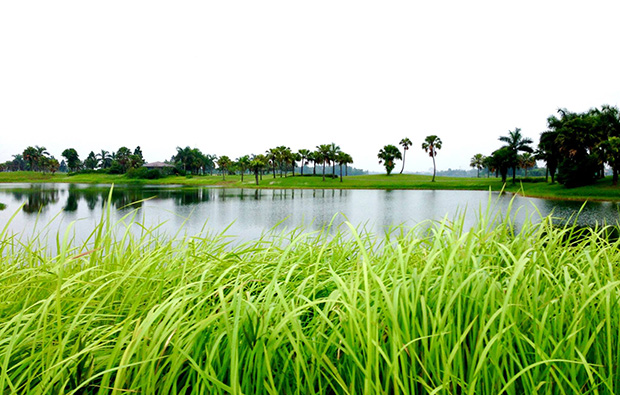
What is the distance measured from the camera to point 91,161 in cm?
11438

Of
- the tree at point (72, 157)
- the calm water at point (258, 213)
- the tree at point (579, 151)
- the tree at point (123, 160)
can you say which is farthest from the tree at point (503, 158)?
the tree at point (72, 157)

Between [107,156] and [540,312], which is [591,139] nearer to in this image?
[540,312]

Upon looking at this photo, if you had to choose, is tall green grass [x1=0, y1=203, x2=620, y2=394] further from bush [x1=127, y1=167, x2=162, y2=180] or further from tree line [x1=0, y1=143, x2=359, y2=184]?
bush [x1=127, y1=167, x2=162, y2=180]

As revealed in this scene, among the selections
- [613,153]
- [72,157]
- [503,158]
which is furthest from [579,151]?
[72,157]

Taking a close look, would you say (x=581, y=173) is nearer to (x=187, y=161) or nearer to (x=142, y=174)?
(x=142, y=174)

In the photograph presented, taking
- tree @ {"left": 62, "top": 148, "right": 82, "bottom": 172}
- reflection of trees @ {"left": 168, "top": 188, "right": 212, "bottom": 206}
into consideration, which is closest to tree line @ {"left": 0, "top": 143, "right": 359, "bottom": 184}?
tree @ {"left": 62, "top": 148, "right": 82, "bottom": 172}

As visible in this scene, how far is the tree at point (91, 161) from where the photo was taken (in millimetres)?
114375

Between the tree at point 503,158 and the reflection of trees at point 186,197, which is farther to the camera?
the tree at point 503,158

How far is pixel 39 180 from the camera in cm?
7831

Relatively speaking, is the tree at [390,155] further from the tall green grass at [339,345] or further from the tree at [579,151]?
the tall green grass at [339,345]

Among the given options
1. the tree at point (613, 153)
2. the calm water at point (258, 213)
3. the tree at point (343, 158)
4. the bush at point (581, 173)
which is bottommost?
the calm water at point (258, 213)

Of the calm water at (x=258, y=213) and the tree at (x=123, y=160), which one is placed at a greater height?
the tree at (x=123, y=160)

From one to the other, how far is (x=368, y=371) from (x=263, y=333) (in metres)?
0.40

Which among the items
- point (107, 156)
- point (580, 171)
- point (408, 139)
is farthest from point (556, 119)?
point (107, 156)
